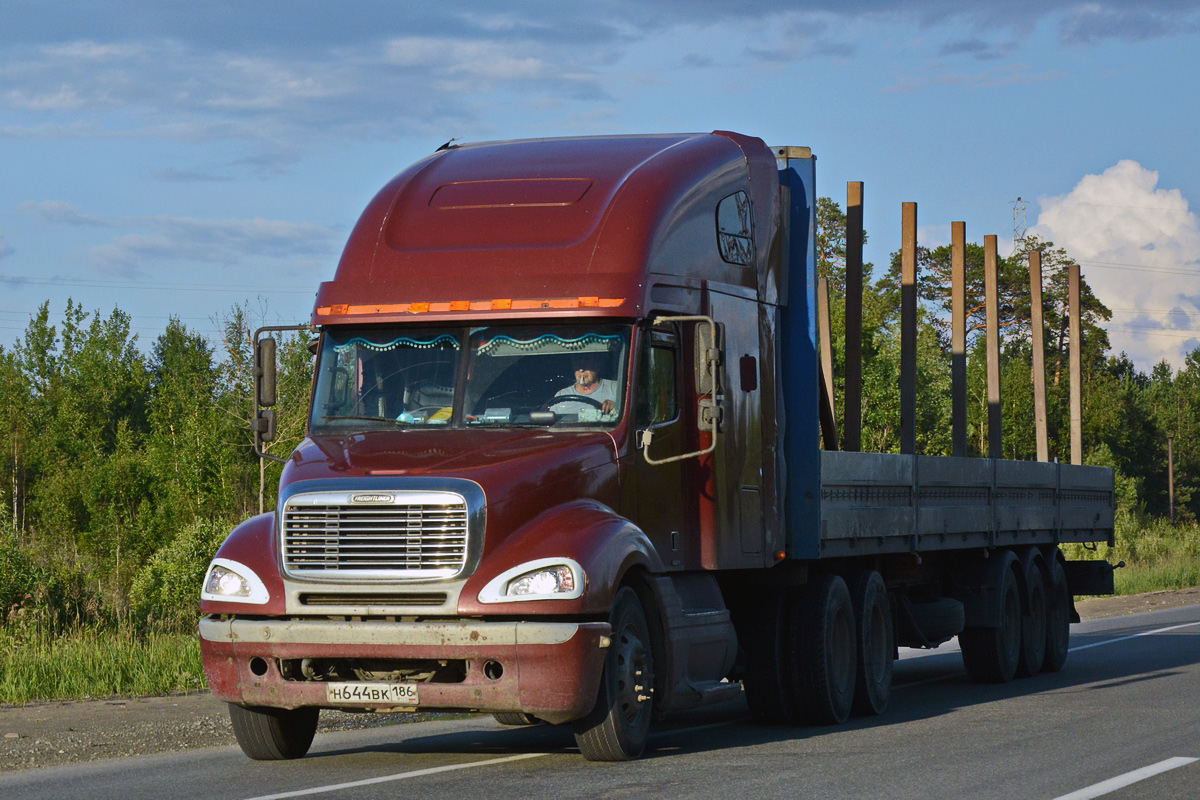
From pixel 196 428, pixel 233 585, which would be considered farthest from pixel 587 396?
pixel 196 428

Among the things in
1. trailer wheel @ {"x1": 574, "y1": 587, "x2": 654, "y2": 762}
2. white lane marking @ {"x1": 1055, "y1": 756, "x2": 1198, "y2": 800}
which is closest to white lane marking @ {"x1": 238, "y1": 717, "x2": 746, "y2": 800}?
trailer wheel @ {"x1": 574, "y1": 587, "x2": 654, "y2": 762}

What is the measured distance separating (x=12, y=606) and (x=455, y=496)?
15.7m

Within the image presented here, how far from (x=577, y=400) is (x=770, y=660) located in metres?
3.35

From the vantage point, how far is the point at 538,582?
8.83 metres

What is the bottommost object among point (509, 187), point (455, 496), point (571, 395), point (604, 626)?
point (604, 626)

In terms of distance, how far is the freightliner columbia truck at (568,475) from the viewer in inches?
350

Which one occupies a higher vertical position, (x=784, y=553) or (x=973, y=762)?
(x=784, y=553)

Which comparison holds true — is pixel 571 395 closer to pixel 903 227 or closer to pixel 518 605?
pixel 518 605

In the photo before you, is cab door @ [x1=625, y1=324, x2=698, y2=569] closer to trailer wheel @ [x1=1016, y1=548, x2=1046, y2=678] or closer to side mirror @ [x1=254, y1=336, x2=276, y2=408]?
side mirror @ [x1=254, y1=336, x2=276, y2=408]

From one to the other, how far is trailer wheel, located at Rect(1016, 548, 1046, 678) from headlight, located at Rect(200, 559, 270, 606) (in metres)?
10.2

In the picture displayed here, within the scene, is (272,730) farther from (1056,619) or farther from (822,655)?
(1056,619)

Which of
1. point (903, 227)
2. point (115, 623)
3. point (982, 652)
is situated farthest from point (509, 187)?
point (115, 623)

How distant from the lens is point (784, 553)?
11977mm

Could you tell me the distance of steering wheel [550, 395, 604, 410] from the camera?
9930mm
